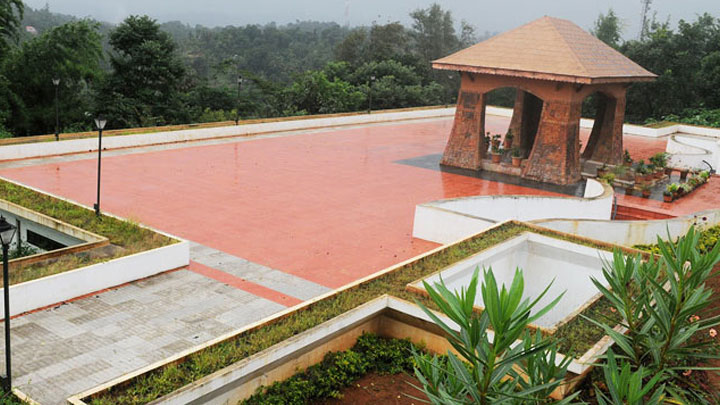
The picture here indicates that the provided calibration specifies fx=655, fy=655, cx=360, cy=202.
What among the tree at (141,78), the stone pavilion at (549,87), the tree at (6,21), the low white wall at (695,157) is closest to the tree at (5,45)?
the tree at (6,21)

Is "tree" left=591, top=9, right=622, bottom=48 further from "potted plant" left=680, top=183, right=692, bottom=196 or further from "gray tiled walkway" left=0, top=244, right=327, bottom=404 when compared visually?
A: "gray tiled walkway" left=0, top=244, right=327, bottom=404

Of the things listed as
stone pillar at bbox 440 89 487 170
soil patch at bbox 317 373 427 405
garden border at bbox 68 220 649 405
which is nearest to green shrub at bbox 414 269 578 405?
soil patch at bbox 317 373 427 405

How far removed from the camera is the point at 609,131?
20688mm

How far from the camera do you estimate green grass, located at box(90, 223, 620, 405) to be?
240 inches

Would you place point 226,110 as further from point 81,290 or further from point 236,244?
point 81,290

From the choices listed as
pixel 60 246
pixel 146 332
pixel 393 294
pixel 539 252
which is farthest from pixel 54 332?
pixel 539 252

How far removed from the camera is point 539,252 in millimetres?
11453

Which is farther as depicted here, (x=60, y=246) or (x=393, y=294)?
(x=60, y=246)

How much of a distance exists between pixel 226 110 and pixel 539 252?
2791 cm

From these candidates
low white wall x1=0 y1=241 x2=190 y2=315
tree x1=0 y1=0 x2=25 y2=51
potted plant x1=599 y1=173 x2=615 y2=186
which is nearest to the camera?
low white wall x1=0 y1=241 x2=190 y2=315

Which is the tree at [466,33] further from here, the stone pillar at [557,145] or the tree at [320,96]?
the stone pillar at [557,145]

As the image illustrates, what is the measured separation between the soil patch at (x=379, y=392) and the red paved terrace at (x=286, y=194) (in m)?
3.24

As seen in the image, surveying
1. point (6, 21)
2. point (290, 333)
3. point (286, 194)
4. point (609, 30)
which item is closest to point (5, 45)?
point (6, 21)

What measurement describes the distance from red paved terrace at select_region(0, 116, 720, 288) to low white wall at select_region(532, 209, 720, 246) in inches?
108
